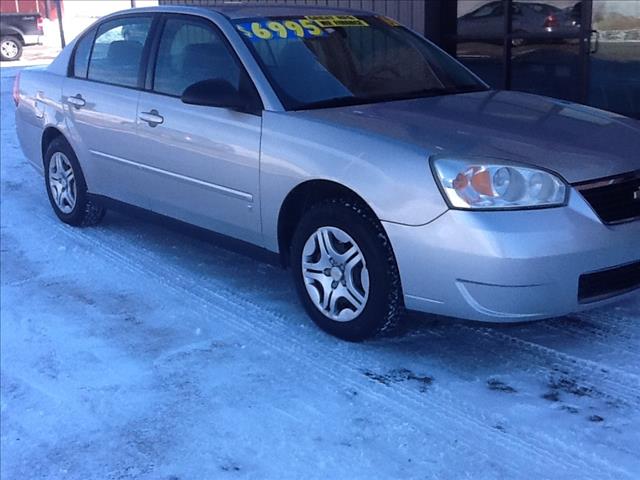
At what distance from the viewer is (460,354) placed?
4.02 meters

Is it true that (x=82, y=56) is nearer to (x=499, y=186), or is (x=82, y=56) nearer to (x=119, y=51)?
(x=119, y=51)

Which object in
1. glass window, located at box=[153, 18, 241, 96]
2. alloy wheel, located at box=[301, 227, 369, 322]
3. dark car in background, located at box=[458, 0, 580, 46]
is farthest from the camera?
dark car in background, located at box=[458, 0, 580, 46]

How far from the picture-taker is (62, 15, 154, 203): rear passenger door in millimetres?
5344

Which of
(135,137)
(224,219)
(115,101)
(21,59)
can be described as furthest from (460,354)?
(21,59)

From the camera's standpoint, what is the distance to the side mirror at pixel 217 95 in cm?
438

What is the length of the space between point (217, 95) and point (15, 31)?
21.0m

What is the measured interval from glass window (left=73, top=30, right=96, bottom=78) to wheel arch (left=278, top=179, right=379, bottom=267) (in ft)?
7.78

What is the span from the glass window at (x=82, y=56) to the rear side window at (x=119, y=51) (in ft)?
0.24

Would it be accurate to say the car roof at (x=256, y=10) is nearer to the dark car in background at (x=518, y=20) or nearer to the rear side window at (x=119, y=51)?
the rear side window at (x=119, y=51)

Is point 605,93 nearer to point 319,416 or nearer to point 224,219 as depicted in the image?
point 224,219

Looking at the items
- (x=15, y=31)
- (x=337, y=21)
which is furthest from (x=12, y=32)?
(x=337, y=21)

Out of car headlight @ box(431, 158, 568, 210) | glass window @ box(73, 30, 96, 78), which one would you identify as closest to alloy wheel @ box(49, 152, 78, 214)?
glass window @ box(73, 30, 96, 78)

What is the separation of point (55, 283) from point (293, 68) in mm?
1994

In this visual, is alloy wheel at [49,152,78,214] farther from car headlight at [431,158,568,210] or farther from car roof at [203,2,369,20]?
car headlight at [431,158,568,210]
